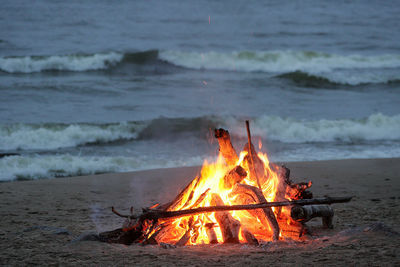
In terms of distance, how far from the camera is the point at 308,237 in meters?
5.02

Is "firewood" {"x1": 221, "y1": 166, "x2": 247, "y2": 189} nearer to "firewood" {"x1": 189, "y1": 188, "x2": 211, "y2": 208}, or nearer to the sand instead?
"firewood" {"x1": 189, "y1": 188, "x2": 211, "y2": 208}

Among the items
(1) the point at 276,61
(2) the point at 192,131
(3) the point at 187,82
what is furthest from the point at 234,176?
(1) the point at 276,61

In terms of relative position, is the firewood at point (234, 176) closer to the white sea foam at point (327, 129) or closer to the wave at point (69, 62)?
the white sea foam at point (327, 129)

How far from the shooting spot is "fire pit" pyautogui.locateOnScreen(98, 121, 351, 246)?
4.83 meters

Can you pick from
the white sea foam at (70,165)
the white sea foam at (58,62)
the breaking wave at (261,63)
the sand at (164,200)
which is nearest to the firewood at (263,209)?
the sand at (164,200)

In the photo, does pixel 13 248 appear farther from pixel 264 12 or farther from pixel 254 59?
pixel 264 12

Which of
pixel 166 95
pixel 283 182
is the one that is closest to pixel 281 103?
pixel 166 95

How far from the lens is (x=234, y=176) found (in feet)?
16.5

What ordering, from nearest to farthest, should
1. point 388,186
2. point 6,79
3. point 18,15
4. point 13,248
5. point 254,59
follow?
point 13,248
point 388,186
point 6,79
point 254,59
point 18,15

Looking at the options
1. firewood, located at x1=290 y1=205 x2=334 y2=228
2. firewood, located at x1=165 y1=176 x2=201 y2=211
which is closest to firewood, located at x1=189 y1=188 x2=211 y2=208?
firewood, located at x1=165 y1=176 x2=201 y2=211

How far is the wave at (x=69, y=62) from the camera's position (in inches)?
820

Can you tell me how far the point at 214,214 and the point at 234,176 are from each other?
42 centimetres

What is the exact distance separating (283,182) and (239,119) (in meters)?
10.1

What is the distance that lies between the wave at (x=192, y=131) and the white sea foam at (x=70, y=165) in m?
1.98
